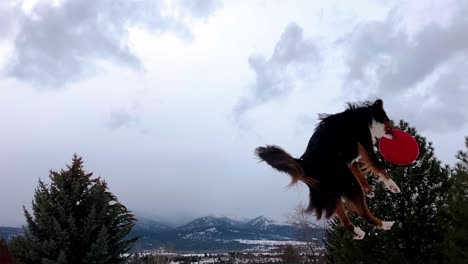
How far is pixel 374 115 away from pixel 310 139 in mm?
528

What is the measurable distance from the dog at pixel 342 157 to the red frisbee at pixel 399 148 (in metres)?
0.05

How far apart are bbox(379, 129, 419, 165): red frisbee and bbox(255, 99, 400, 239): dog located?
2.1 inches

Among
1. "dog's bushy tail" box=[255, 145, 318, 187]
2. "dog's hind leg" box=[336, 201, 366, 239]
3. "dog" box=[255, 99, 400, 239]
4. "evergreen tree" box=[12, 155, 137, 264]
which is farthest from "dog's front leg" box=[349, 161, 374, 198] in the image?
"evergreen tree" box=[12, 155, 137, 264]

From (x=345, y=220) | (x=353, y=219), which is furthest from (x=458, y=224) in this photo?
(x=345, y=220)

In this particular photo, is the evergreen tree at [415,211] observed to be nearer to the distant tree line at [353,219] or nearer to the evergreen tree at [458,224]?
the distant tree line at [353,219]

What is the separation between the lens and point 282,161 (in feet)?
11.8

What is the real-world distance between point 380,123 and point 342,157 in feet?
1.35

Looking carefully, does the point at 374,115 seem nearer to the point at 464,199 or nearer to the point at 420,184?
the point at 464,199

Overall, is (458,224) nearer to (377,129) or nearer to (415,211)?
(415,211)

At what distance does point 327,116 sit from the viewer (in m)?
3.94

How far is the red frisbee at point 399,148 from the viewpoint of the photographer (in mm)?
3947

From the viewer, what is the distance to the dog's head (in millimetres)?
3887

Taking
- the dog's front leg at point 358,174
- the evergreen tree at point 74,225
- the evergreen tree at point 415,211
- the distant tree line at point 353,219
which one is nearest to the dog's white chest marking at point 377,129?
the dog's front leg at point 358,174

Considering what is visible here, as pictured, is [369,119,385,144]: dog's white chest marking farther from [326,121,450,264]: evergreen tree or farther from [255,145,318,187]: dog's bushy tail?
[326,121,450,264]: evergreen tree
